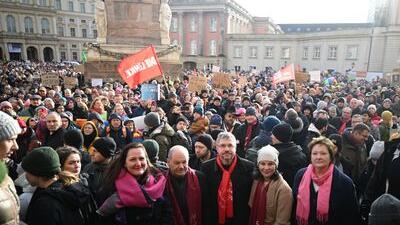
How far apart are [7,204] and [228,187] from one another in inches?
94.4

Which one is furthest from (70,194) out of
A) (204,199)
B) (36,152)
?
(204,199)

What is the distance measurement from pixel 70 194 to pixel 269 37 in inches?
2183

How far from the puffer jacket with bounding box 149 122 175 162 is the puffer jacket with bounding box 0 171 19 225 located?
3.20 m

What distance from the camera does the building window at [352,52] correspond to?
148 ft

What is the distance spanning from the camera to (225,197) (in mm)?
3863

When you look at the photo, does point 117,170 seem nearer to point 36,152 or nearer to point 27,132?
point 36,152

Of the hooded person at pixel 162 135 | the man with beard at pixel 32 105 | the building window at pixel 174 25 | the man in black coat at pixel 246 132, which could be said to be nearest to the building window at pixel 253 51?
the building window at pixel 174 25

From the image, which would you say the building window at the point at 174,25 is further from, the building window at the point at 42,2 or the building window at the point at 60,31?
the building window at the point at 42,2

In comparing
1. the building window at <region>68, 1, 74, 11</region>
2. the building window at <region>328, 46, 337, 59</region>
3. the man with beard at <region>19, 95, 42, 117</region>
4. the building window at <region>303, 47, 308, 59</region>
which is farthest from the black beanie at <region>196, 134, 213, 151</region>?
the building window at <region>68, 1, 74, 11</region>

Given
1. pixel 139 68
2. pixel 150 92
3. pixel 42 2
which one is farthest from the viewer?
pixel 42 2

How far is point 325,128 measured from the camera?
6.75 metres

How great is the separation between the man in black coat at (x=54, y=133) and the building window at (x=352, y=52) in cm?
4722

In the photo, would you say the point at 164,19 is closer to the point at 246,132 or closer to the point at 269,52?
the point at 246,132

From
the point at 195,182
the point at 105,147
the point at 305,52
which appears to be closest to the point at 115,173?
the point at 105,147
